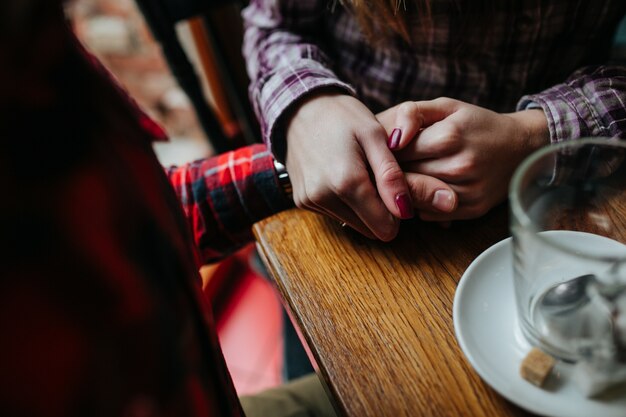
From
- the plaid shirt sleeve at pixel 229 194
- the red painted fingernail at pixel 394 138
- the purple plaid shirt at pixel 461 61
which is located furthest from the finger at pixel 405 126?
the plaid shirt sleeve at pixel 229 194

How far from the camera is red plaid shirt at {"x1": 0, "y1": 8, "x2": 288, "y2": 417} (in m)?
0.19

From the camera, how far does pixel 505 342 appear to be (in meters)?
0.35

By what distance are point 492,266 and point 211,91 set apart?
138cm

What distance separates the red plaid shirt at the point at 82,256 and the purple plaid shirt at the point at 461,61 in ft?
1.10

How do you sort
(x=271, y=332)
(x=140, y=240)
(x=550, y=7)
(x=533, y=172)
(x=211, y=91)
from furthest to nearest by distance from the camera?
(x=211, y=91) → (x=271, y=332) → (x=550, y=7) → (x=533, y=172) → (x=140, y=240)

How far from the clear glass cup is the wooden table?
6 cm

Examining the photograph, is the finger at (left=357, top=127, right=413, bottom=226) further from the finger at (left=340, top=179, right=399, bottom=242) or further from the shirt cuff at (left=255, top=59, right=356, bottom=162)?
the shirt cuff at (left=255, top=59, right=356, bottom=162)

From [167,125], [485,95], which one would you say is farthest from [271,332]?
[167,125]

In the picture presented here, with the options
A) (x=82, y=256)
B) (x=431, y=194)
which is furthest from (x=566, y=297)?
(x=82, y=256)

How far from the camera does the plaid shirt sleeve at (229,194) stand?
0.63m

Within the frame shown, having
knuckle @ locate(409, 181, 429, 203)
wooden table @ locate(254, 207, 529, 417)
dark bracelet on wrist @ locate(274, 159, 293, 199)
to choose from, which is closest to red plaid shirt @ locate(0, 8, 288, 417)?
wooden table @ locate(254, 207, 529, 417)

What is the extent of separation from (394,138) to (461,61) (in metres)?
0.23

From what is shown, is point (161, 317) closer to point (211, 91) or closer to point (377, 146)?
point (377, 146)

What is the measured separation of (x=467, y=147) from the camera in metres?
0.46
